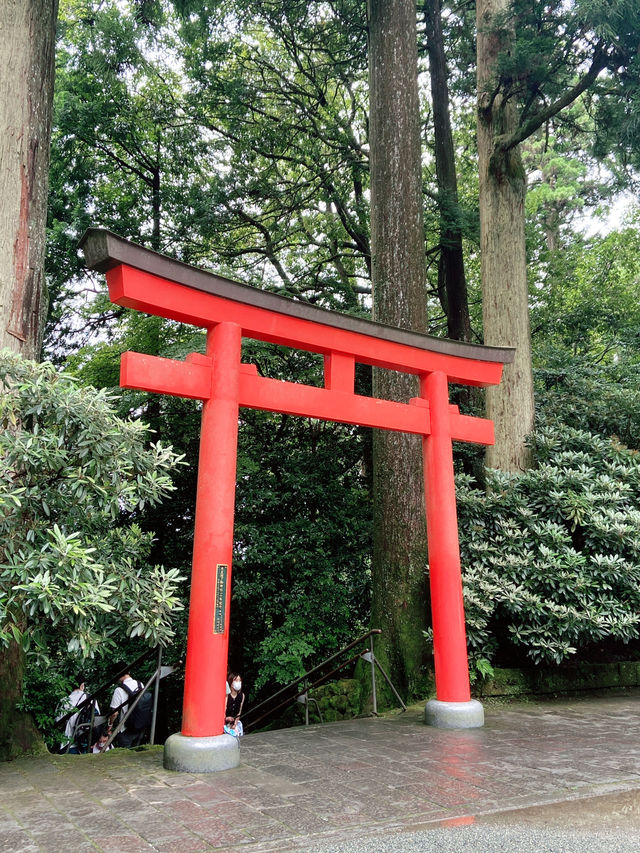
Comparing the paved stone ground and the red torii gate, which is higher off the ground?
the red torii gate

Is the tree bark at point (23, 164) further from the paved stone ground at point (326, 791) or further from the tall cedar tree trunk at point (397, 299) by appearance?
the tall cedar tree trunk at point (397, 299)

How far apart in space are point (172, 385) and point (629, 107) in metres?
6.33

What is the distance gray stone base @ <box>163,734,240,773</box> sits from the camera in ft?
13.5

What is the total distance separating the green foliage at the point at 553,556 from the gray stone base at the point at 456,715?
3.72ft

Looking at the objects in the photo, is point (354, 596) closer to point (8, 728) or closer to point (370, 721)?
point (370, 721)

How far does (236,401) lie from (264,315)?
731 mm

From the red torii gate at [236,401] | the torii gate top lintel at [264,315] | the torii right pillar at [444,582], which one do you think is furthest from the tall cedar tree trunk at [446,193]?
the torii right pillar at [444,582]

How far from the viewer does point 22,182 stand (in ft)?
17.0

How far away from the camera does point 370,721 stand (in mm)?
5730

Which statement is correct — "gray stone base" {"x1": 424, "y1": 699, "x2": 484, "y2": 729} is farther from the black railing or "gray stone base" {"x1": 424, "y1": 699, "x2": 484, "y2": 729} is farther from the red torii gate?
the black railing

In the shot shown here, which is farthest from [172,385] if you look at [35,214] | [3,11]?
[3,11]

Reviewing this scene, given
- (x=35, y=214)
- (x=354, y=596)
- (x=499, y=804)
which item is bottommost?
(x=499, y=804)

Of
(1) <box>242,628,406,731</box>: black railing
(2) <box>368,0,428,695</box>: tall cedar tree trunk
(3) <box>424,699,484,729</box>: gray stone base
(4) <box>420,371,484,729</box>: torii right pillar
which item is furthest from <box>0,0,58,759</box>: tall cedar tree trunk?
(2) <box>368,0,428,695</box>: tall cedar tree trunk

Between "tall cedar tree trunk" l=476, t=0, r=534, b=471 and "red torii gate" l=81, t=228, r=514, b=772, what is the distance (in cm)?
194
